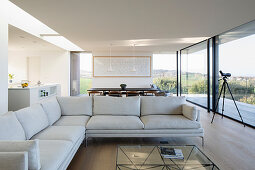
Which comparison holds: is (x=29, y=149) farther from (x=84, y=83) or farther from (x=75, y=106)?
(x=84, y=83)

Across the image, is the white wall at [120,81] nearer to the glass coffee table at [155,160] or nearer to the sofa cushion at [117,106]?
the sofa cushion at [117,106]

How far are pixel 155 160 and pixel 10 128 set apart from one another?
1720 millimetres

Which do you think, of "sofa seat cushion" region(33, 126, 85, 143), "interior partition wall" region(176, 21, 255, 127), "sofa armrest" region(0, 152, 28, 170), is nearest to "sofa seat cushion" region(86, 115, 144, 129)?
"sofa seat cushion" region(33, 126, 85, 143)

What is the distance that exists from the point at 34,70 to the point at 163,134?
808 cm

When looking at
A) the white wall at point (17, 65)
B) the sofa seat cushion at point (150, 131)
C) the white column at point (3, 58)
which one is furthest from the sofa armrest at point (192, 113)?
the white wall at point (17, 65)

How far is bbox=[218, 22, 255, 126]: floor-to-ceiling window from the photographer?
4.09 m

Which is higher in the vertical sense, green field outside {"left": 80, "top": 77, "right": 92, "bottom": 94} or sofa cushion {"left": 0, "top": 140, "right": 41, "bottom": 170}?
green field outside {"left": 80, "top": 77, "right": 92, "bottom": 94}

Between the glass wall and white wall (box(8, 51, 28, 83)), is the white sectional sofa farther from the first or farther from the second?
white wall (box(8, 51, 28, 83))

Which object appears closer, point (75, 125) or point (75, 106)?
point (75, 125)

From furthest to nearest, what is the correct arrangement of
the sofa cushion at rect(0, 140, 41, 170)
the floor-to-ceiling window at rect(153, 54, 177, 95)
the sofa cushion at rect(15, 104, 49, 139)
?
1. the floor-to-ceiling window at rect(153, 54, 177, 95)
2. the sofa cushion at rect(15, 104, 49, 139)
3. the sofa cushion at rect(0, 140, 41, 170)

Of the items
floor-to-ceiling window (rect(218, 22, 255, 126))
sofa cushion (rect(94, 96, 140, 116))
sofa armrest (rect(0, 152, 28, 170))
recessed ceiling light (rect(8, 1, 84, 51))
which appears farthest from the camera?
recessed ceiling light (rect(8, 1, 84, 51))

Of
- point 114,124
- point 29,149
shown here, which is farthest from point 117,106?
point 29,149

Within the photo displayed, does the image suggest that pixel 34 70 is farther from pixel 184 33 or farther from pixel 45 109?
pixel 184 33

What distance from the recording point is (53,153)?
167 cm
